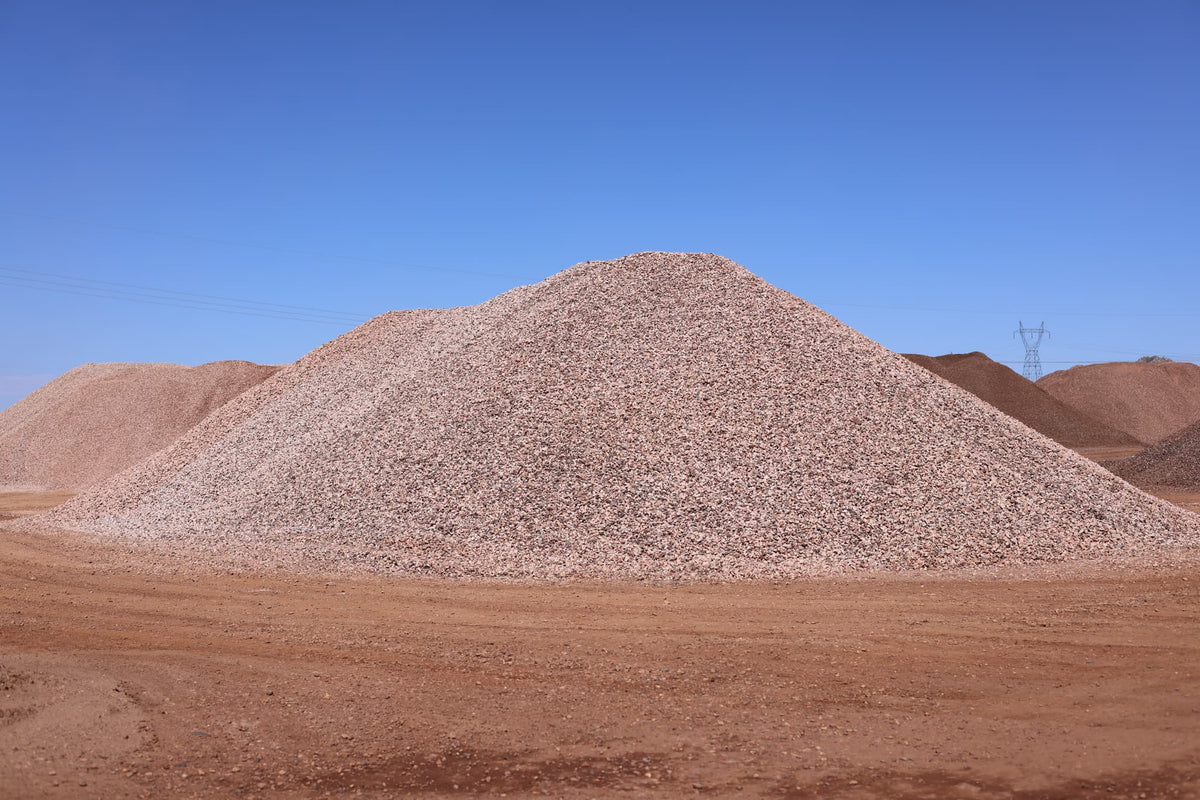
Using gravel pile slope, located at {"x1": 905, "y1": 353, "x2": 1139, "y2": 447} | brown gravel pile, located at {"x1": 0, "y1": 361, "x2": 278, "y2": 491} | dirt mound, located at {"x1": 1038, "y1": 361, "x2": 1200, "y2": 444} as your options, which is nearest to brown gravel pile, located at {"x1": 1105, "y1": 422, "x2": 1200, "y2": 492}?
gravel pile slope, located at {"x1": 905, "y1": 353, "x2": 1139, "y2": 447}

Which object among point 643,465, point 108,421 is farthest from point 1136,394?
point 108,421

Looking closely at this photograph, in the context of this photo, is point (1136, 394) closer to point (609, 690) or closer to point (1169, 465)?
point (1169, 465)

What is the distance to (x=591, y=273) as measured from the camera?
20.1 metres

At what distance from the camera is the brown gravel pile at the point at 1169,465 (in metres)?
23.6

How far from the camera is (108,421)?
31.0 meters

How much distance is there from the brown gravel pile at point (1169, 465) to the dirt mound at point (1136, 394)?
2251cm

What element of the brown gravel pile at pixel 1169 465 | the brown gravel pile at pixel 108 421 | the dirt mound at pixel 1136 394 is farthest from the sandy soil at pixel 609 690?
the dirt mound at pixel 1136 394

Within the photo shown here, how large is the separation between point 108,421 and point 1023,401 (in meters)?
40.9

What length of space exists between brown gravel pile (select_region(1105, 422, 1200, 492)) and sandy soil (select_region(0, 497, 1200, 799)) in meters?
15.1

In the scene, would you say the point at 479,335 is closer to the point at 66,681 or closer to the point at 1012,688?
the point at 66,681

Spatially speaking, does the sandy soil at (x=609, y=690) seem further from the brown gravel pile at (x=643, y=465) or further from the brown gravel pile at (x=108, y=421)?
the brown gravel pile at (x=108, y=421)

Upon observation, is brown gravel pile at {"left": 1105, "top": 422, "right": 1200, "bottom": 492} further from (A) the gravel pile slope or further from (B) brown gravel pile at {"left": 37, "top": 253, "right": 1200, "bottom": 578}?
(A) the gravel pile slope

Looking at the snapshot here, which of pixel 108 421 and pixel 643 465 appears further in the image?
pixel 108 421

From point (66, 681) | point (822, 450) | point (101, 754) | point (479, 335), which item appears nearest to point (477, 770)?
point (101, 754)
